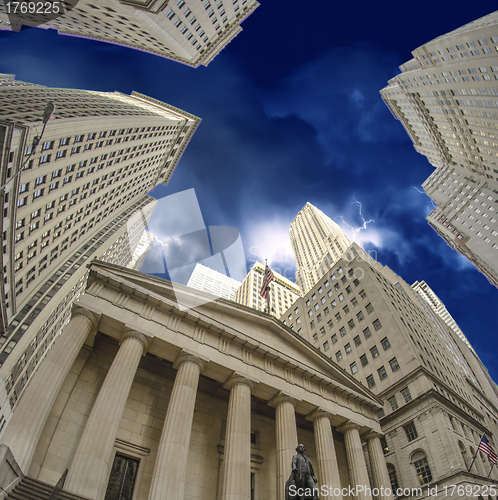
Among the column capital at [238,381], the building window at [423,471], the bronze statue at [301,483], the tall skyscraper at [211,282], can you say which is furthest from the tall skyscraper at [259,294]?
the bronze statue at [301,483]

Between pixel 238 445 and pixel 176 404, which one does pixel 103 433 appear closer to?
pixel 176 404

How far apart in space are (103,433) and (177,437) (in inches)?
163

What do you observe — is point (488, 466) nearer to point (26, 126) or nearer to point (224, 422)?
point (224, 422)

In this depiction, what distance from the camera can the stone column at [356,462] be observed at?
2397cm

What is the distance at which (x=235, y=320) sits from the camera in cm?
2781

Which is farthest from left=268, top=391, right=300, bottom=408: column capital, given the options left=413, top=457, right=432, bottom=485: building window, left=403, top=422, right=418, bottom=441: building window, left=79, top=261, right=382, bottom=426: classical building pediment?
left=403, top=422, right=418, bottom=441: building window

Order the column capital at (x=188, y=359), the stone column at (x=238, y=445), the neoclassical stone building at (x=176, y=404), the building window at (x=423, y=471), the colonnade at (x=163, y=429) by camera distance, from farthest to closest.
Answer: the building window at (x=423, y=471)
the column capital at (x=188, y=359)
the stone column at (x=238, y=445)
the neoclassical stone building at (x=176, y=404)
the colonnade at (x=163, y=429)

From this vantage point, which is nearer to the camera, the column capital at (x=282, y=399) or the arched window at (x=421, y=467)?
the column capital at (x=282, y=399)

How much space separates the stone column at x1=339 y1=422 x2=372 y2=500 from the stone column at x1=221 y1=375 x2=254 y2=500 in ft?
35.2

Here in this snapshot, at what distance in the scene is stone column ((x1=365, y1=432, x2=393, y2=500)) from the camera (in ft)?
83.7

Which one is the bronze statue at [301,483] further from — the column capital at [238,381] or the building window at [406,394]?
the building window at [406,394]

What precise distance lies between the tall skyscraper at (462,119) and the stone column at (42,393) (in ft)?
278

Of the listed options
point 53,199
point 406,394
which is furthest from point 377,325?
point 53,199

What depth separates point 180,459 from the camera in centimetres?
1747
